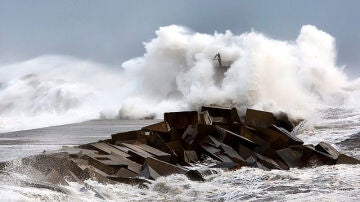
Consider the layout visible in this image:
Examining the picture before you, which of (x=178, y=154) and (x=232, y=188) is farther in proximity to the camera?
(x=178, y=154)

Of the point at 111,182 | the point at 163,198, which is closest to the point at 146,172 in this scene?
the point at 111,182

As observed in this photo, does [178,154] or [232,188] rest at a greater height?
[178,154]

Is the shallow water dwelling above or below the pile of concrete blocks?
below

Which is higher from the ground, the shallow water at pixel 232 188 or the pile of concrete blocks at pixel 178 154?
the pile of concrete blocks at pixel 178 154

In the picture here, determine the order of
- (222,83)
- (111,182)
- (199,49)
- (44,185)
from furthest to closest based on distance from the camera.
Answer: (199,49), (222,83), (111,182), (44,185)

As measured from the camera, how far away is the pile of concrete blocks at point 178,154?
30.1 ft

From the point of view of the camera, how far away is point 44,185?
7.72m

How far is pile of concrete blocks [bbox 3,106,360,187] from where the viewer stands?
30.1ft

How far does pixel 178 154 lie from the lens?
38.7 feet

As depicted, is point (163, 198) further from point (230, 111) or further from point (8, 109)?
point (8, 109)

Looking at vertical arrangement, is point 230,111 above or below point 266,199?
above

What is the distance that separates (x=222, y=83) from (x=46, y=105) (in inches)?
622

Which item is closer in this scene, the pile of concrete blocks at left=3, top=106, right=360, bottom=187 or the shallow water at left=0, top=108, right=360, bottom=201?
the shallow water at left=0, top=108, right=360, bottom=201

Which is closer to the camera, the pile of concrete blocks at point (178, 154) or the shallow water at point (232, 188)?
the shallow water at point (232, 188)
